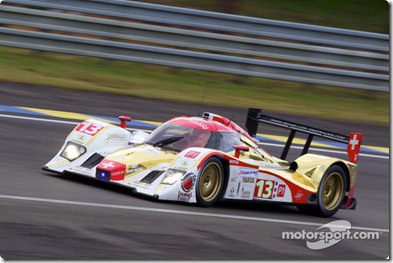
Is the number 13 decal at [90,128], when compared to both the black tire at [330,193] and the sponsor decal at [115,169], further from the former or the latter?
the black tire at [330,193]

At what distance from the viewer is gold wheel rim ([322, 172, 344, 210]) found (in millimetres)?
10148

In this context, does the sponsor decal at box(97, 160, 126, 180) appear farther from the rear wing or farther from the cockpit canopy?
the rear wing

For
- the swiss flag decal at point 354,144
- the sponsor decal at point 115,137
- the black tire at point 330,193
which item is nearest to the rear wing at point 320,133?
the swiss flag decal at point 354,144

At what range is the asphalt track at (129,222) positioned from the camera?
→ 22.5 feet

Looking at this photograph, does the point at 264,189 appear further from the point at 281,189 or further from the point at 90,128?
the point at 90,128

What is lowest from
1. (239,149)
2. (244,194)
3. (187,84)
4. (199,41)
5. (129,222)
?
(129,222)

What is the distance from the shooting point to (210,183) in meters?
9.06

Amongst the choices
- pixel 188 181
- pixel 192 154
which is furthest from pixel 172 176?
pixel 192 154

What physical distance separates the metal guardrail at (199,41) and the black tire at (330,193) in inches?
252

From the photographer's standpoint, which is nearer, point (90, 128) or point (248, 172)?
point (248, 172)

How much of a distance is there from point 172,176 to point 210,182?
0.47 m

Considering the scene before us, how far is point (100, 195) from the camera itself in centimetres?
889

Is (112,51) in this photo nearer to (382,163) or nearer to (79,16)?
(79,16)

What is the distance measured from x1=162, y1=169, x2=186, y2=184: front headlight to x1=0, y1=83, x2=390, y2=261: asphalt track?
0.25 m
